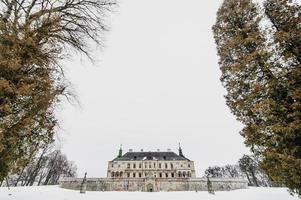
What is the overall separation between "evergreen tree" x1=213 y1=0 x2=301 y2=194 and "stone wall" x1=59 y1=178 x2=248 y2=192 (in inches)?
1466

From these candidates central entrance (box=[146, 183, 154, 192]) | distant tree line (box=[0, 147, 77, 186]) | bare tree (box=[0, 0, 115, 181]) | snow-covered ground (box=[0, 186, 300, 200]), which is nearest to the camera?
bare tree (box=[0, 0, 115, 181])

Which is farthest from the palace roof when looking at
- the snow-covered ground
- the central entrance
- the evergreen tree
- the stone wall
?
→ the evergreen tree

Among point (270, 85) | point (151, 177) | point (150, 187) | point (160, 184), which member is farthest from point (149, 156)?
point (270, 85)

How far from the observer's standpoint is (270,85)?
6609 millimetres

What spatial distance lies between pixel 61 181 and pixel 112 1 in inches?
1495

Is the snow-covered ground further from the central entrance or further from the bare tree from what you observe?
the central entrance

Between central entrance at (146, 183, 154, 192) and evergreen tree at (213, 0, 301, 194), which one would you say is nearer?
evergreen tree at (213, 0, 301, 194)

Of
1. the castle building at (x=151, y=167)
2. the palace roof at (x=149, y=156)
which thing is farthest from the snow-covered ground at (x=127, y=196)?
the palace roof at (x=149, y=156)

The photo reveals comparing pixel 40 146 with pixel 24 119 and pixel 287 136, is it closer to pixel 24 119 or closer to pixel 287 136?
pixel 24 119

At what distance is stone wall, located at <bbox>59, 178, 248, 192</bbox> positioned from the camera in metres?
40.4

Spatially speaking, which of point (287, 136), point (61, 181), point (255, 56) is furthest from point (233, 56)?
point (61, 181)

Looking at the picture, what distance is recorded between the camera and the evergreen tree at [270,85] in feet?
19.4

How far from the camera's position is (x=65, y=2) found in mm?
8234

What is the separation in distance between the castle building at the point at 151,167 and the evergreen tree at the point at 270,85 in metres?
53.5
